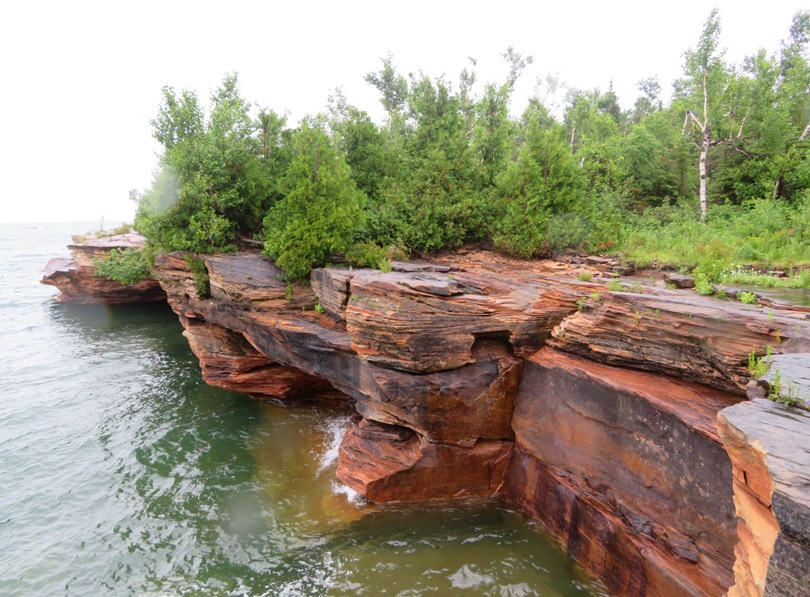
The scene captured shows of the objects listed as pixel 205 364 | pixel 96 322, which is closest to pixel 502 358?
pixel 205 364

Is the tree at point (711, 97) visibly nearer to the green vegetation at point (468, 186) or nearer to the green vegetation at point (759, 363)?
the green vegetation at point (468, 186)

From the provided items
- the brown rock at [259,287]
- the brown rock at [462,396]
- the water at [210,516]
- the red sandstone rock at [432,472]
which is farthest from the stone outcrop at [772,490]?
the brown rock at [259,287]

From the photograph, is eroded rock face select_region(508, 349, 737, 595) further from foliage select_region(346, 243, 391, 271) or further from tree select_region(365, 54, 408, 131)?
tree select_region(365, 54, 408, 131)

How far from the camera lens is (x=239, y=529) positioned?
9141mm

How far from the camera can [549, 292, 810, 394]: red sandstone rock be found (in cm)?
580

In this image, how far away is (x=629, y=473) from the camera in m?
6.96

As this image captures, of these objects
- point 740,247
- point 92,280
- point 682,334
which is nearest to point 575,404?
point 682,334

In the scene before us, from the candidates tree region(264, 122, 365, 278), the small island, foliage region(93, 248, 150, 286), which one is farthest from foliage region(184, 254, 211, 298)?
foliage region(93, 248, 150, 286)

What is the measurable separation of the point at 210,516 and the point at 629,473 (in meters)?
9.50

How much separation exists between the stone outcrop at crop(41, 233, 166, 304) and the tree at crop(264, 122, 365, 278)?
20130 mm

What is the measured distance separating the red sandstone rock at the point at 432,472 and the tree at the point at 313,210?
6.35m

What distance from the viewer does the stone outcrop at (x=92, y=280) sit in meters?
27.0

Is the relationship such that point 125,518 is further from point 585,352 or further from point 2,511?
point 585,352

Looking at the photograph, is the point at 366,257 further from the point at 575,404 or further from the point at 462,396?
the point at 575,404
